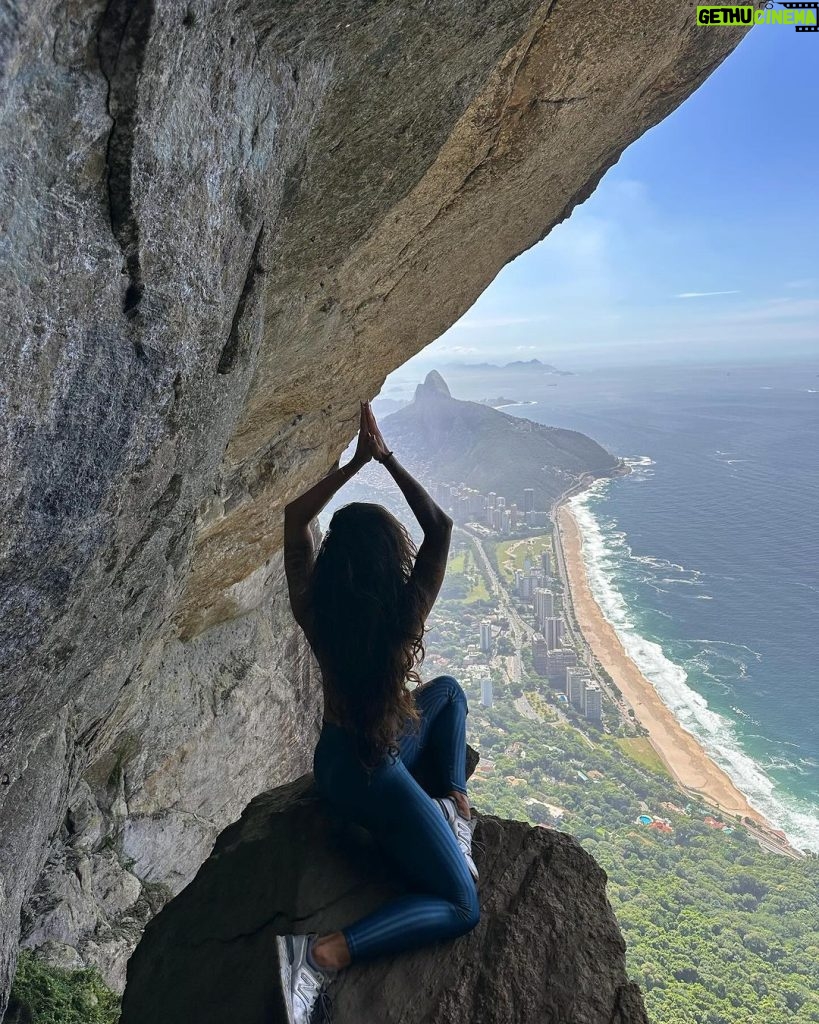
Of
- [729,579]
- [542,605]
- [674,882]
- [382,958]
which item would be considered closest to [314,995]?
[382,958]

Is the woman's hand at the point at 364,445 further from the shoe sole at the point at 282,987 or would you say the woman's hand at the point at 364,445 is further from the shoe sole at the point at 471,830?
the shoe sole at the point at 282,987

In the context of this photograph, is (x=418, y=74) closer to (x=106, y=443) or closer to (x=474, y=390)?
(x=106, y=443)

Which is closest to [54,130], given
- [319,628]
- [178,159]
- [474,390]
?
[178,159]

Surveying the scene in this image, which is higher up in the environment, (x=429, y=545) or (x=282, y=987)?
(x=429, y=545)

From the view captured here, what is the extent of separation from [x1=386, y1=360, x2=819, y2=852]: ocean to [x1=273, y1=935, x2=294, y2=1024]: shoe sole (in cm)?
2492

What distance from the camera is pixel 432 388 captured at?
216ft

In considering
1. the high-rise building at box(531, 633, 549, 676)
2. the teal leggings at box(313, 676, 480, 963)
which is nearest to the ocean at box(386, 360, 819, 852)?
the high-rise building at box(531, 633, 549, 676)

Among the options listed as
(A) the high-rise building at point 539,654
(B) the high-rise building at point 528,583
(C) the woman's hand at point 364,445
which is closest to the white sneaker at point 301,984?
(C) the woman's hand at point 364,445

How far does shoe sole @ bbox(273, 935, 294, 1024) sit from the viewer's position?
2875mm

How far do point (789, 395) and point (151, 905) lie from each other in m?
103

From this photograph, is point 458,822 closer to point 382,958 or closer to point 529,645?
point 382,958

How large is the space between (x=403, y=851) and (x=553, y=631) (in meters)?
32.3

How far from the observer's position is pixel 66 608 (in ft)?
8.50

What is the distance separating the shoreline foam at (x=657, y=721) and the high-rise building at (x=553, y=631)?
1.21 meters
